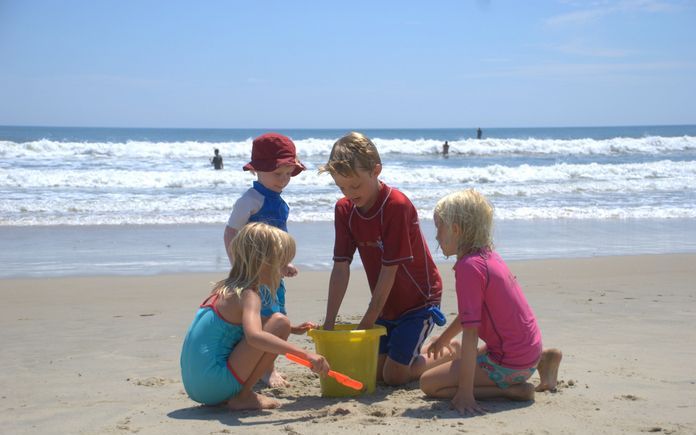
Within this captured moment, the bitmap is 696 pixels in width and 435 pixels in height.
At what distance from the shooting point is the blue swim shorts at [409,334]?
4.18 metres

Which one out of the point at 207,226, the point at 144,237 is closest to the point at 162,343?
the point at 144,237

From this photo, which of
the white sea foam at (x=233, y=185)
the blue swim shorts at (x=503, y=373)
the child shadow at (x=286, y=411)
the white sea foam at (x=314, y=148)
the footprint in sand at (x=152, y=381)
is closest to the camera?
the child shadow at (x=286, y=411)

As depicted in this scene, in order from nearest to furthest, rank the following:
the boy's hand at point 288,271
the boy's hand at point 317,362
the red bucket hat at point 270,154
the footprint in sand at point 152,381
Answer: the boy's hand at point 317,362 < the boy's hand at point 288,271 < the footprint in sand at point 152,381 < the red bucket hat at point 270,154

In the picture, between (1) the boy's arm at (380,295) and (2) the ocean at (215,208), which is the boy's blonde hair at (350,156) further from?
(2) the ocean at (215,208)

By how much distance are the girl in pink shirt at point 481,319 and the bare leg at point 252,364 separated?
800 millimetres

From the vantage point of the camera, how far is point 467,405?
352 cm

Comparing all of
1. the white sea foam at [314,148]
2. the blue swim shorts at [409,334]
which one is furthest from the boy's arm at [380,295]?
the white sea foam at [314,148]

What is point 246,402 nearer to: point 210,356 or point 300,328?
point 210,356

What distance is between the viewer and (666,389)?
12.7ft

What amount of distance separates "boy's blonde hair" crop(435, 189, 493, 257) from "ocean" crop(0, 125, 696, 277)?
4.71 m

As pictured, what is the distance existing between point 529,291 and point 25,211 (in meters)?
9.96

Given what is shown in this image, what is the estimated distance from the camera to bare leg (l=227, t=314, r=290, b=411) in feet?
11.7

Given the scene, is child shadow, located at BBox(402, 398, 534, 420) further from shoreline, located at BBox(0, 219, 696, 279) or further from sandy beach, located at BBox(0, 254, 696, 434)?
shoreline, located at BBox(0, 219, 696, 279)

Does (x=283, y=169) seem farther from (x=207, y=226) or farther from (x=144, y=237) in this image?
(x=207, y=226)
